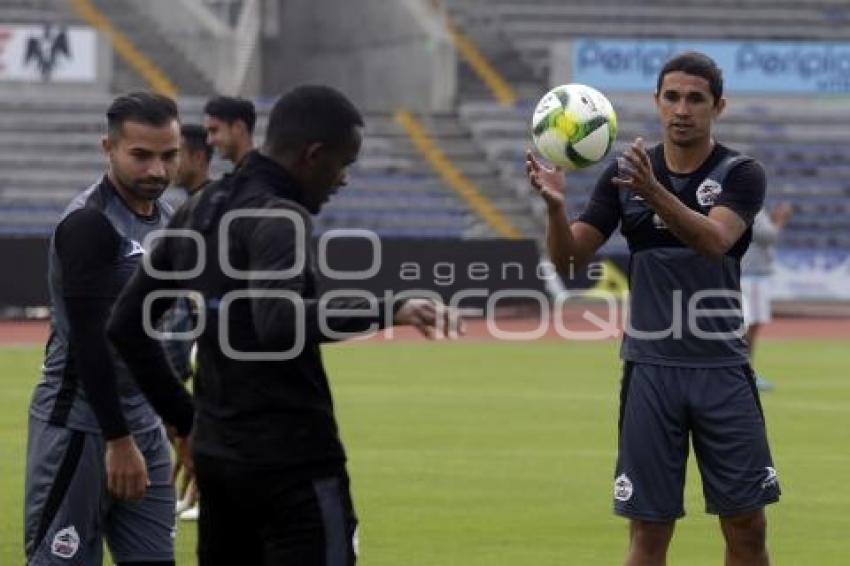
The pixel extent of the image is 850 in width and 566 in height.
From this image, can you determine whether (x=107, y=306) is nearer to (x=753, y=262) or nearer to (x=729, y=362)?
(x=729, y=362)

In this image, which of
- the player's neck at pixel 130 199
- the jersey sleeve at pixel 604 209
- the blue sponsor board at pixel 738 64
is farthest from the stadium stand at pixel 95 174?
the player's neck at pixel 130 199

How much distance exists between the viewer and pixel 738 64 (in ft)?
142

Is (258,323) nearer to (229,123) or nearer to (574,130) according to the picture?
(574,130)

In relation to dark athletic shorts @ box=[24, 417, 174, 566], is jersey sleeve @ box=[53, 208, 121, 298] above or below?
above

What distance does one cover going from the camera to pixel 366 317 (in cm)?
592

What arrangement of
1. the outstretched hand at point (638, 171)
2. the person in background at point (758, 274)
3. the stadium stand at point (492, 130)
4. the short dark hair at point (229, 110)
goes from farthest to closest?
the stadium stand at point (492, 130), the person in background at point (758, 274), the short dark hair at point (229, 110), the outstretched hand at point (638, 171)

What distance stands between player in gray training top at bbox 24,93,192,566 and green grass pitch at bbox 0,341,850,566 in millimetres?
3141

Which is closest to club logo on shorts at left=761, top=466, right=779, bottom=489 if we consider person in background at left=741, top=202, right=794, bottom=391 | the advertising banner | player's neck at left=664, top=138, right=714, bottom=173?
player's neck at left=664, top=138, right=714, bottom=173

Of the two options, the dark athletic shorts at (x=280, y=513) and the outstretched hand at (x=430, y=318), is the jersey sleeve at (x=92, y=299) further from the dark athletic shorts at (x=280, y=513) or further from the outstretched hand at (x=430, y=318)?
the outstretched hand at (x=430, y=318)

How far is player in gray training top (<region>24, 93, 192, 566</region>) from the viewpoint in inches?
308

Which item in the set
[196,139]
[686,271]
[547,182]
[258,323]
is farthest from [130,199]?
[196,139]

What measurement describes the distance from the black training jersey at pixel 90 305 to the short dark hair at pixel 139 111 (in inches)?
8.9

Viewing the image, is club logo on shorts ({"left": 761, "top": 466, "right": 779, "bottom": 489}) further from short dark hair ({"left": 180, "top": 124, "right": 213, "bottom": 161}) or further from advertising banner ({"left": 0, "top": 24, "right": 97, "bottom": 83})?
advertising banner ({"left": 0, "top": 24, "right": 97, "bottom": 83})

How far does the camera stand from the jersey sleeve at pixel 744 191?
8.73 meters
